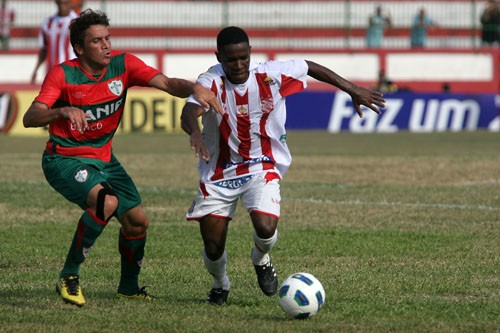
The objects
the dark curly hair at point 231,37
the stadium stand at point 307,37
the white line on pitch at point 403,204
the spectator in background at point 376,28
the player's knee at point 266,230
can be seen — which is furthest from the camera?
the spectator in background at point 376,28

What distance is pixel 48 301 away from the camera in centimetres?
688

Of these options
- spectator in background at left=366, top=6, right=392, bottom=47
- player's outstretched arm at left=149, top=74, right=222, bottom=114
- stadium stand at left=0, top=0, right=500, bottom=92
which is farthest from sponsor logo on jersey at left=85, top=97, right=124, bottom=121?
spectator in background at left=366, top=6, right=392, bottom=47

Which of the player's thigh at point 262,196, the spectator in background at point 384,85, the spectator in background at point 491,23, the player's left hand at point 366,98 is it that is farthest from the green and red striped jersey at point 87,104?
the spectator in background at point 491,23

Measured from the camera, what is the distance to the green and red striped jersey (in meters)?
6.76

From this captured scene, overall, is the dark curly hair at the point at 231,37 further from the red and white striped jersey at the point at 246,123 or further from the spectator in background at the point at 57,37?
the spectator in background at the point at 57,37

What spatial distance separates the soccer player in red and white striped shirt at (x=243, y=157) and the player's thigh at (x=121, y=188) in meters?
0.40

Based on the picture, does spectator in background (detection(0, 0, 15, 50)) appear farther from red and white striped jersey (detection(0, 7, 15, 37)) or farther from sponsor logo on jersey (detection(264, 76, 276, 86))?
sponsor logo on jersey (detection(264, 76, 276, 86))

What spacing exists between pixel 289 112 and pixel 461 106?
4275 mm

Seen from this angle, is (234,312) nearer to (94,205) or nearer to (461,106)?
(94,205)

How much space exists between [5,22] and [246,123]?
2537cm

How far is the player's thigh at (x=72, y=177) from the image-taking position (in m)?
6.57

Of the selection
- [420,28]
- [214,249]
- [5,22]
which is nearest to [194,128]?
[214,249]

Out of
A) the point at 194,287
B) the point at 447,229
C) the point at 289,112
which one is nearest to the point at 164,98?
the point at 289,112

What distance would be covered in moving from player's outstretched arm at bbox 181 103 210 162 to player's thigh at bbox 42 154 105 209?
0.66 meters
